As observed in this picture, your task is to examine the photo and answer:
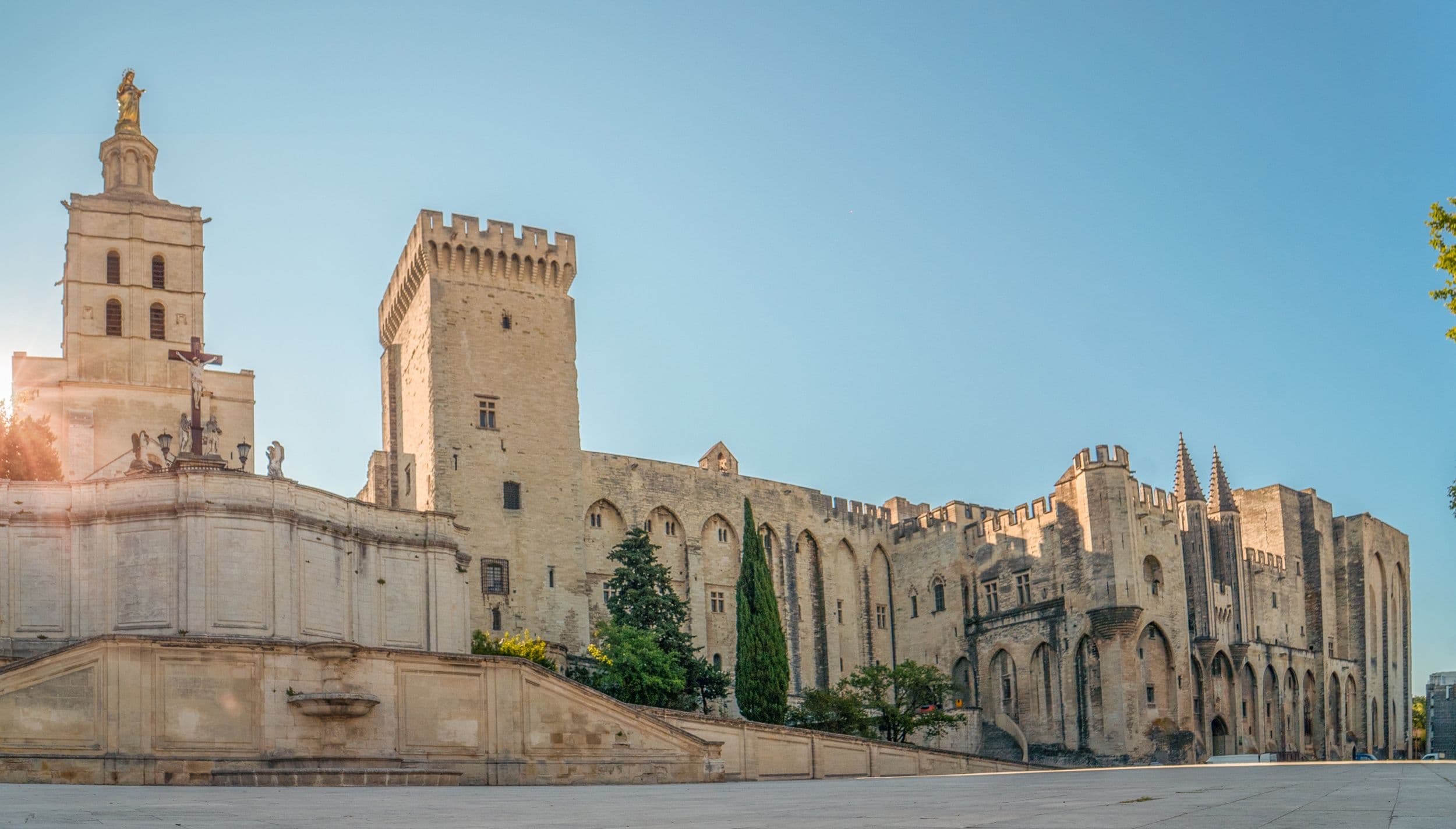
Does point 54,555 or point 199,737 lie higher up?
point 54,555

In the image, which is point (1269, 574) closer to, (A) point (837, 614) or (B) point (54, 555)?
(A) point (837, 614)

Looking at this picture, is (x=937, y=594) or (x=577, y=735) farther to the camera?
(x=937, y=594)

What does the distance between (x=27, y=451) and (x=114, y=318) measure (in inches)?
378

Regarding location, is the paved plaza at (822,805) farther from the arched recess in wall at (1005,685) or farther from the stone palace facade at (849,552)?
the arched recess in wall at (1005,685)

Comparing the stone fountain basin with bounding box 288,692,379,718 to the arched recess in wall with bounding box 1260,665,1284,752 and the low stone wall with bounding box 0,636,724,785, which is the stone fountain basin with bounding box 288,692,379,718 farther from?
the arched recess in wall with bounding box 1260,665,1284,752

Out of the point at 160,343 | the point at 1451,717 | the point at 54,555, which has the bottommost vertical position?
the point at 1451,717

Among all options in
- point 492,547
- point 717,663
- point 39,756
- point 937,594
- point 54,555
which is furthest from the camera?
point 937,594

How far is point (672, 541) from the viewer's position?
53156mm

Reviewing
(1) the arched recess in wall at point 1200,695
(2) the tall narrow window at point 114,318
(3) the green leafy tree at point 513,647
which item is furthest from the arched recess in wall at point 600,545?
(1) the arched recess in wall at point 1200,695

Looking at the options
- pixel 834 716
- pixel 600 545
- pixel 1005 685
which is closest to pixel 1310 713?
pixel 1005 685

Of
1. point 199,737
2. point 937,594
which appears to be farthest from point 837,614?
point 199,737

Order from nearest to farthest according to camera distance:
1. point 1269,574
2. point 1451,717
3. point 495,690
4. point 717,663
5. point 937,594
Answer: point 495,690 → point 717,663 → point 937,594 → point 1269,574 → point 1451,717

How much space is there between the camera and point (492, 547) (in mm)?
46438

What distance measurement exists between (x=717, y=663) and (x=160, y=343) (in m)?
23.0
